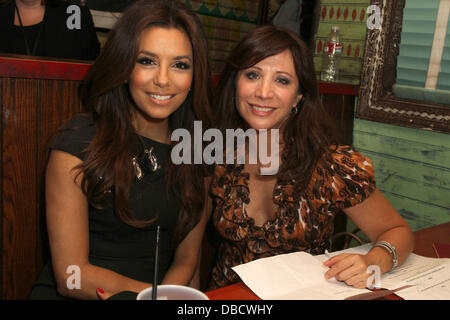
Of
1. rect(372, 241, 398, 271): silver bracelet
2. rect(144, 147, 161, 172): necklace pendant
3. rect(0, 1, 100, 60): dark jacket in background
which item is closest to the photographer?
rect(372, 241, 398, 271): silver bracelet

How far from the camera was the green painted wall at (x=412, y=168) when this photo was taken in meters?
2.28

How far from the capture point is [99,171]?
1.37 meters

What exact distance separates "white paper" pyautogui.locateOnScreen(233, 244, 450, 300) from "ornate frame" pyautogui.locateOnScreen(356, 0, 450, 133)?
118 centimetres

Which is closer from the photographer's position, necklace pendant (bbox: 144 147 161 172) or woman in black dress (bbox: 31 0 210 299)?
woman in black dress (bbox: 31 0 210 299)

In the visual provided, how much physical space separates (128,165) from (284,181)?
58cm

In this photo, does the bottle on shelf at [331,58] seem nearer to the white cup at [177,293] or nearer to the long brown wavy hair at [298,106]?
the long brown wavy hair at [298,106]

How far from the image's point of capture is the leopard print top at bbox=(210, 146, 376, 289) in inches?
62.6

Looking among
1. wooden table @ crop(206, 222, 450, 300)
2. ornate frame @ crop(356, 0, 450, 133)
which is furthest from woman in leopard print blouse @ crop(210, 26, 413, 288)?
ornate frame @ crop(356, 0, 450, 133)

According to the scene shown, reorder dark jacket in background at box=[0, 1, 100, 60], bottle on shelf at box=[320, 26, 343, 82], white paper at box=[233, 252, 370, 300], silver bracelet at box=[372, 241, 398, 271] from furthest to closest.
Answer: bottle on shelf at box=[320, 26, 343, 82]
dark jacket in background at box=[0, 1, 100, 60]
silver bracelet at box=[372, 241, 398, 271]
white paper at box=[233, 252, 370, 300]

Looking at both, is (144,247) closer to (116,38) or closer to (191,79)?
(191,79)

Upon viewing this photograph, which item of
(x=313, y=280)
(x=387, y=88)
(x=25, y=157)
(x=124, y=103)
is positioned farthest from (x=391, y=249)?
(x=387, y=88)

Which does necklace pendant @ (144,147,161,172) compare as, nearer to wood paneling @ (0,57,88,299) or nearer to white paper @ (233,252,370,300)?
wood paneling @ (0,57,88,299)

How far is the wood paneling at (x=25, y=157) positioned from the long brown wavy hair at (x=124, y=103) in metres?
0.12
